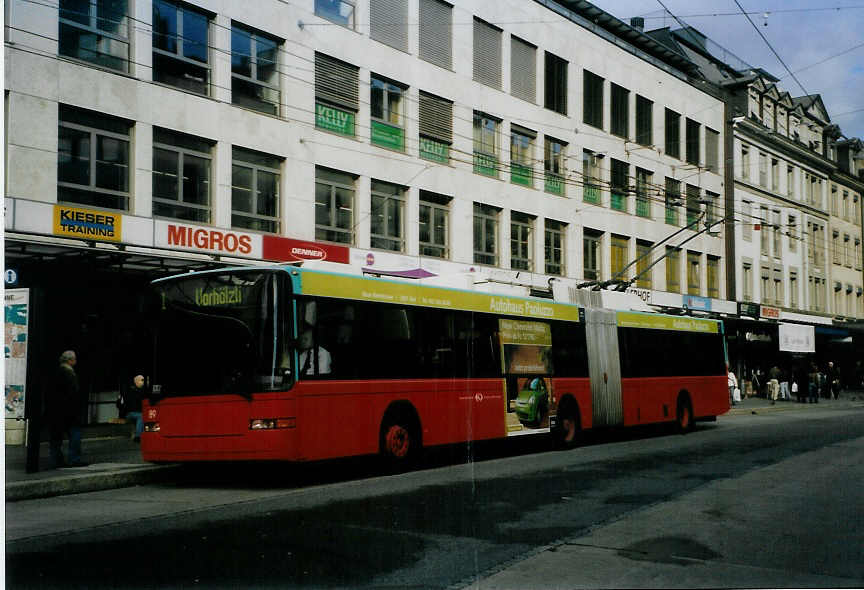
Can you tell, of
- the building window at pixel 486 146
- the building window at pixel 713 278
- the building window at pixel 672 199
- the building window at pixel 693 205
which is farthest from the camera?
the building window at pixel 713 278

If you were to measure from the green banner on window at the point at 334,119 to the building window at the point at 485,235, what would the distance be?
317cm

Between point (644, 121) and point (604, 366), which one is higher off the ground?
point (644, 121)

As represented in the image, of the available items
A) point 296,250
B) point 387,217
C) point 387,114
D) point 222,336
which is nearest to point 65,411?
point 222,336

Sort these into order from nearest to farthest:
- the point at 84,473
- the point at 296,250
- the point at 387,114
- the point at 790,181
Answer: the point at 84,473
the point at 296,250
the point at 387,114
the point at 790,181

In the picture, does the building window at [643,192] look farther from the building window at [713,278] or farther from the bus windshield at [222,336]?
the bus windshield at [222,336]

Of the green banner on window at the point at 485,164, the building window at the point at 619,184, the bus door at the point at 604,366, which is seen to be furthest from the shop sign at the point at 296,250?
the building window at the point at 619,184

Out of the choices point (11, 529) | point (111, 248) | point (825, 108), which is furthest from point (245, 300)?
point (825, 108)

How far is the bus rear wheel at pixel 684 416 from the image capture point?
21.9 meters

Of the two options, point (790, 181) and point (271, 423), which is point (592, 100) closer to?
point (790, 181)

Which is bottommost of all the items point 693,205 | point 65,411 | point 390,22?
point 65,411

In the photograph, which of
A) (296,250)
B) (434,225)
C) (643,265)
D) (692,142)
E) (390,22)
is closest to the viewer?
(390,22)

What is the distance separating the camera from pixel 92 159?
15.3 meters

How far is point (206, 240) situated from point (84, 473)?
6273 mm

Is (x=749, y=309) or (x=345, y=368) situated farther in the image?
(x=749, y=309)
